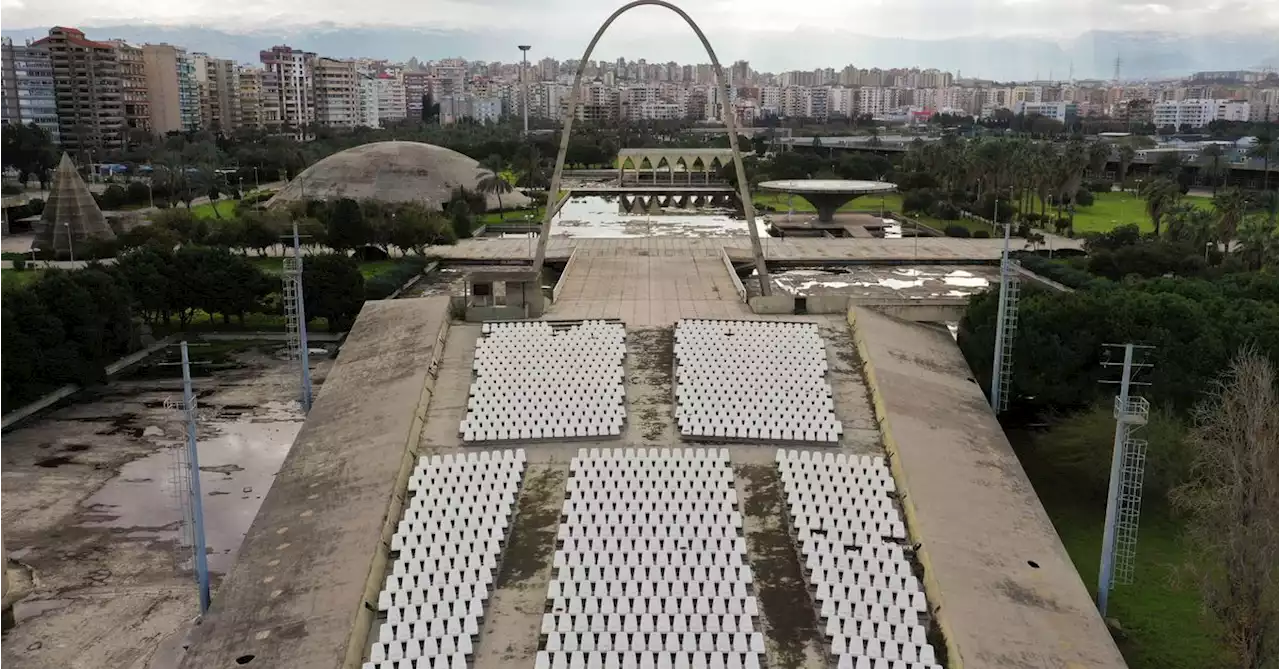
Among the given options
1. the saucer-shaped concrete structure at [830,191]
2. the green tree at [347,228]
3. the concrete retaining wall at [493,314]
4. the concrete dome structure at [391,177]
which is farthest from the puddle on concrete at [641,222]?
the concrete retaining wall at [493,314]

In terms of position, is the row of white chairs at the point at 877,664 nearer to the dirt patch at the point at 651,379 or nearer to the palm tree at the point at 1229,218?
the dirt patch at the point at 651,379

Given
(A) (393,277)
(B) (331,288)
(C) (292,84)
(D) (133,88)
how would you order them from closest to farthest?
(B) (331,288) < (A) (393,277) < (D) (133,88) < (C) (292,84)

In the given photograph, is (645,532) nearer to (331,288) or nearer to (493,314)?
(493,314)

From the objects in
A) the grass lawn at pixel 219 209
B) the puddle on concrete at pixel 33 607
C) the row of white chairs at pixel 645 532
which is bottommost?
the puddle on concrete at pixel 33 607

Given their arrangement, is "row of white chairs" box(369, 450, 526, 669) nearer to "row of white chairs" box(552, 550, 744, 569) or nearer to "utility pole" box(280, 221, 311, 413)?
"row of white chairs" box(552, 550, 744, 569)

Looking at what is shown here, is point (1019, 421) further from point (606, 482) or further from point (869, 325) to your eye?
point (606, 482)

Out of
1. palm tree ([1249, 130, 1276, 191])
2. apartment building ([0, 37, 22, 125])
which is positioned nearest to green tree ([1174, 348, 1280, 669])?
palm tree ([1249, 130, 1276, 191])

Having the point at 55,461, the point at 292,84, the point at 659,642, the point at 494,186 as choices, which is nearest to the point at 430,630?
the point at 659,642
